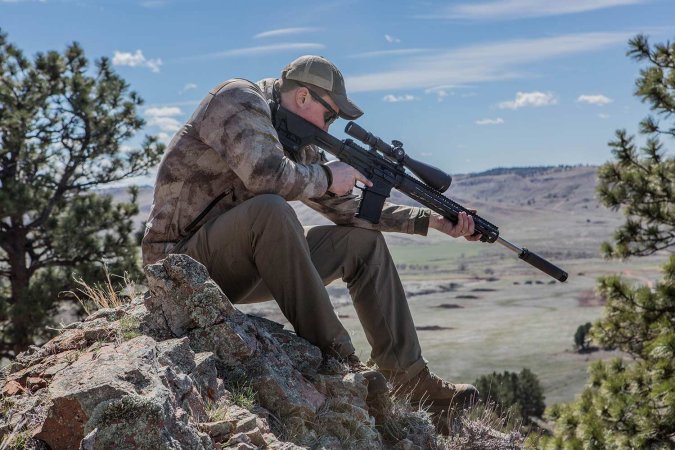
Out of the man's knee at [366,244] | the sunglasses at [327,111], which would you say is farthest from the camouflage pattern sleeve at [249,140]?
the man's knee at [366,244]

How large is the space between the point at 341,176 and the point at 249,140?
84 cm

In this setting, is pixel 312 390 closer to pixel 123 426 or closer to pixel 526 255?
pixel 123 426

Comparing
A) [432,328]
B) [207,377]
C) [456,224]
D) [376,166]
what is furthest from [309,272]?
[432,328]

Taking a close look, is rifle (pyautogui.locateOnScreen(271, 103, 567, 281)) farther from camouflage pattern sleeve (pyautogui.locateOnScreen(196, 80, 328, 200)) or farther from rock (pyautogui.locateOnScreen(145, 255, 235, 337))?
rock (pyautogui.locateOnScreen(145, 255, 235, 337))

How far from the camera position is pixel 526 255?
22.6 feet

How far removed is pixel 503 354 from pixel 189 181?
109820 mm

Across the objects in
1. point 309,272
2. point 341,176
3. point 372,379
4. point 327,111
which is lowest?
point 372,379

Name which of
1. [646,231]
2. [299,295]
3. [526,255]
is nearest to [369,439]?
[299,295]

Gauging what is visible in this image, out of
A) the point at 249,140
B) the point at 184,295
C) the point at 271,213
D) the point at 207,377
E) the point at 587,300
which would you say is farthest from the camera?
the point at 587,300

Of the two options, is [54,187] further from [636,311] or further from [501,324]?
[501,324]

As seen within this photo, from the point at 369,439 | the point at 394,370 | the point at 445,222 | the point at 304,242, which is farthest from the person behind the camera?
the point at 445,222

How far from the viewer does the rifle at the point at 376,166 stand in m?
5.64

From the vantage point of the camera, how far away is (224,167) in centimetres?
548

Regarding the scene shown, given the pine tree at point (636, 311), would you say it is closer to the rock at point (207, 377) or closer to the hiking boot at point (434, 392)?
the hiking boot at point (434, 392)
